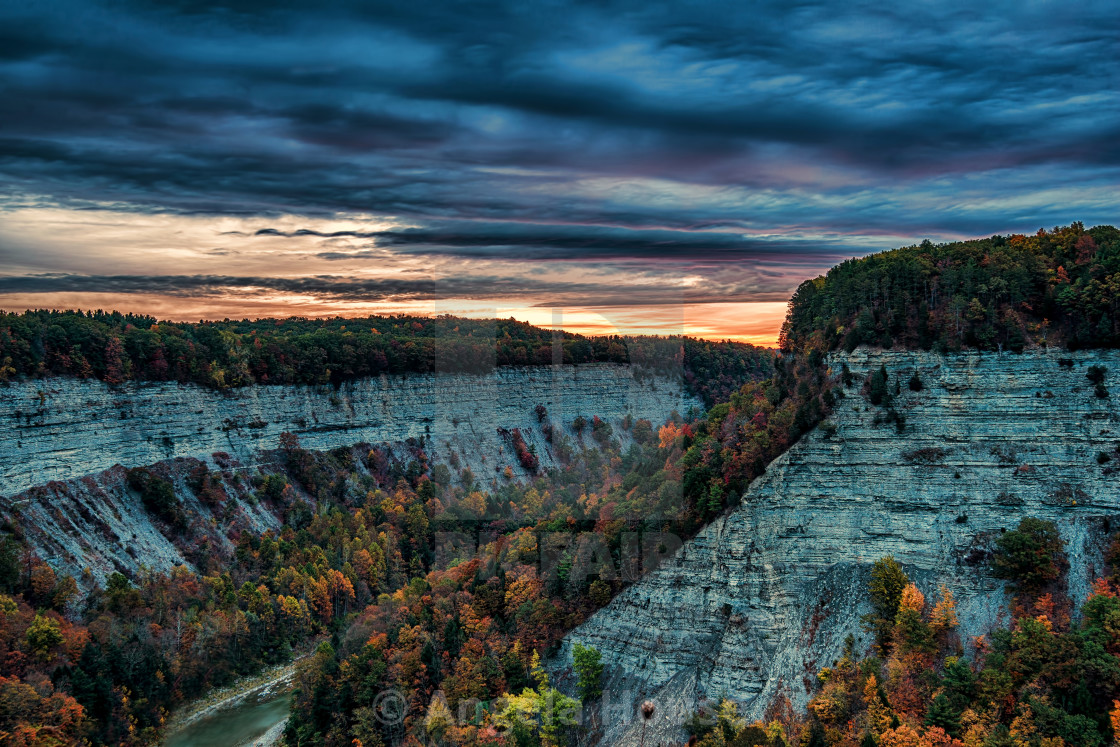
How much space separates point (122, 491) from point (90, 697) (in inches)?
831

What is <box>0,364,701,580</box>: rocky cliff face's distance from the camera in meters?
57.1

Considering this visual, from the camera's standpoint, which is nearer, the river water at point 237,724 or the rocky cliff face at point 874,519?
the rocky cliff face at point 874,519

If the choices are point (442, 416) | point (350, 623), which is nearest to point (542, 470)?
point (442, 416)

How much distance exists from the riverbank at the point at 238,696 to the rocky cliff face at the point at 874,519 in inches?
1132

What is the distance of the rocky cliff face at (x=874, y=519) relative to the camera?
3544 cm

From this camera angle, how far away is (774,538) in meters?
39.1

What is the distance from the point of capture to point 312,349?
277 feet


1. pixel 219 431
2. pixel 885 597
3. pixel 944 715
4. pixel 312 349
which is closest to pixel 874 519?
pixel 885 597

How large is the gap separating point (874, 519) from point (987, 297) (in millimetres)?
12335

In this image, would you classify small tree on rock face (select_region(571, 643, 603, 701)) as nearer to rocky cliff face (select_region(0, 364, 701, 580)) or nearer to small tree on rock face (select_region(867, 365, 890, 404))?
small tree on rock face (select_region(867, 365, 890, 404))

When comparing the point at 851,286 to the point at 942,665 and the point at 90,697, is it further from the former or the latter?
the point at 90,697

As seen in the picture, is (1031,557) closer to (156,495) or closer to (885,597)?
(885,597)

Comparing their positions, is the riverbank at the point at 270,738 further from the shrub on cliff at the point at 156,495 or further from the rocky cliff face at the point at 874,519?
the rocky cliff face at the point at 874,519

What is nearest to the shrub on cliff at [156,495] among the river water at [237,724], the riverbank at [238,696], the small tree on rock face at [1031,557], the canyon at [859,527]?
the riverbank at [238,696]
